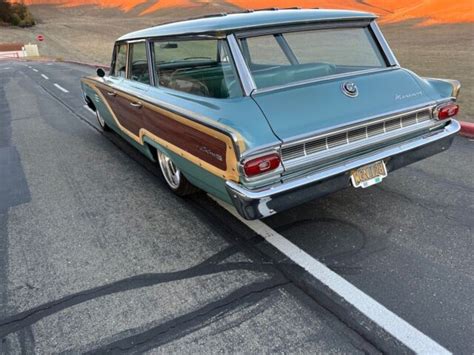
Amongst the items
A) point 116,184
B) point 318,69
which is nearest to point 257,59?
point 318,69

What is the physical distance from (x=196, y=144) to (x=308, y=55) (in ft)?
4.51

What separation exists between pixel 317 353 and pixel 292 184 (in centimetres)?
107

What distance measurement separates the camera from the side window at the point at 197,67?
315 centimetres

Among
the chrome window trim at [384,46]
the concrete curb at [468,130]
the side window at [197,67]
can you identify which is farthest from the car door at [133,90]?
the concrete curb at [468,130]

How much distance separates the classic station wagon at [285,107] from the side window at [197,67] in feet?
0.05

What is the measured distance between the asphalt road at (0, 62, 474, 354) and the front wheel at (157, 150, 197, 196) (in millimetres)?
124

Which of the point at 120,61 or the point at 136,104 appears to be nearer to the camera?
the point at 136,104

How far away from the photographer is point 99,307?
2.73 meters

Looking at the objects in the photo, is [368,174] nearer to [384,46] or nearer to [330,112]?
[330,112]

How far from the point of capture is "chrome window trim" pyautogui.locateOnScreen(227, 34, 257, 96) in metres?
2.97

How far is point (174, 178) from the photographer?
422 centimetres

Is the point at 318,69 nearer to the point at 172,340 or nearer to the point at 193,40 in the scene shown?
the point at 193,40

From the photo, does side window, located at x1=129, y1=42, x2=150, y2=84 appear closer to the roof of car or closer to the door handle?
the door handle

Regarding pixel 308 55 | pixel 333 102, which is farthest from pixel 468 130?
pixel 333 102
